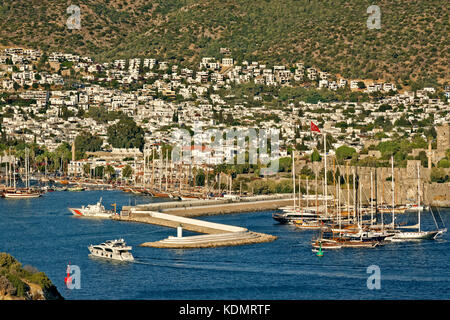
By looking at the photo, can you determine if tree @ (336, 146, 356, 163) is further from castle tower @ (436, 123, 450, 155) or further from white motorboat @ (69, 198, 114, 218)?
white motorboat @ (69, 198, 114, 218)

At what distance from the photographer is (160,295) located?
3145 cm

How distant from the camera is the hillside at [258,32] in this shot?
5027 inches

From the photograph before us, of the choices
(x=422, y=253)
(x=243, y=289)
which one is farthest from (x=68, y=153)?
(x=243, y=289)

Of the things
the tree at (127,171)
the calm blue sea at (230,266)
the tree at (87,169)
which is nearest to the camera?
the calm blue sea at (230,266)

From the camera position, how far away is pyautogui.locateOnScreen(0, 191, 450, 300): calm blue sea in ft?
106

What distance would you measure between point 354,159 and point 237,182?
373 inches

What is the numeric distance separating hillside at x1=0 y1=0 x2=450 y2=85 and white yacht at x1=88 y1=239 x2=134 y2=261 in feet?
290

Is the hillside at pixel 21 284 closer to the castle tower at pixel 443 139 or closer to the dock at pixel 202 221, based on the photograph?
the dock at pixel 202 221

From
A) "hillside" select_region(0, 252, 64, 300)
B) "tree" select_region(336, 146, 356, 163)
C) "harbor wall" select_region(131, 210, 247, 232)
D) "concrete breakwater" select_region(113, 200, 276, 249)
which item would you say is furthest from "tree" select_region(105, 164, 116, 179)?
"hillside" select_region(0, 252, 64, 300)

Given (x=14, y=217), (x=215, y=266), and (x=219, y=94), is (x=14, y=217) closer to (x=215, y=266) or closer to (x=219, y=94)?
(x=215, y=266)

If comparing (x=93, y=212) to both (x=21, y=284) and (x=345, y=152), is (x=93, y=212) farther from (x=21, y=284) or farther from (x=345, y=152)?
(x=345, y=152)

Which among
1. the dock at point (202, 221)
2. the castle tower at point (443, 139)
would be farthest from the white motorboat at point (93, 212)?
the castle tower at point (443, 139)

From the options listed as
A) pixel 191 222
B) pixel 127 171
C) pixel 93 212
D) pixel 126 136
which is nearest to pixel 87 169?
pixel 127 171

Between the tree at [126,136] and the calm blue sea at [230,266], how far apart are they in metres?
49.3
